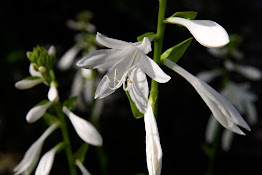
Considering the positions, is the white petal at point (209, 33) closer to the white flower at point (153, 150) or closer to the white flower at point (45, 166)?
the white flower at point (153, 150)

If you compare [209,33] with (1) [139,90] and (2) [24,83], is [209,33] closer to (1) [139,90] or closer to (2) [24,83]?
(1) [139,90]

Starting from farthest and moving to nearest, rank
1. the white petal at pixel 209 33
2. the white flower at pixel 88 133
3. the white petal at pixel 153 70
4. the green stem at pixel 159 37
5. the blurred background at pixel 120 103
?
the blurred background at pixel 120 103 < the white flower at pixel 88 133 < the green stem at pixel 159 37 < the white petal at pixel 153 70 < the white petal at pixel 209 33

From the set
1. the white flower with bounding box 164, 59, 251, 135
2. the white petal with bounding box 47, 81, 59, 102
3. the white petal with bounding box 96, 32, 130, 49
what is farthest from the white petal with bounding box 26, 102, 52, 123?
the white flower with bounding box 164, 59, 251, 135

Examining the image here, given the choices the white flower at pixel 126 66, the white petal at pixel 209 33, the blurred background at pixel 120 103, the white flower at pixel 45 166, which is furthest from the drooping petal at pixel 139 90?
the blurred background at pixel 120 103

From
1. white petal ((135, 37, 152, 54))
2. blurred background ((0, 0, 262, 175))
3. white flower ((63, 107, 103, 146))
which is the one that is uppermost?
white petal ((135, 37, 152, 54))

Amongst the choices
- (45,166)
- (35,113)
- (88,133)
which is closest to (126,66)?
(88,133)

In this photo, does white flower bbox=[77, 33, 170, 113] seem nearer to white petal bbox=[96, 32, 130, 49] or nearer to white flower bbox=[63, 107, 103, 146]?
white petal bbox=[96, 32, 130, 49]
